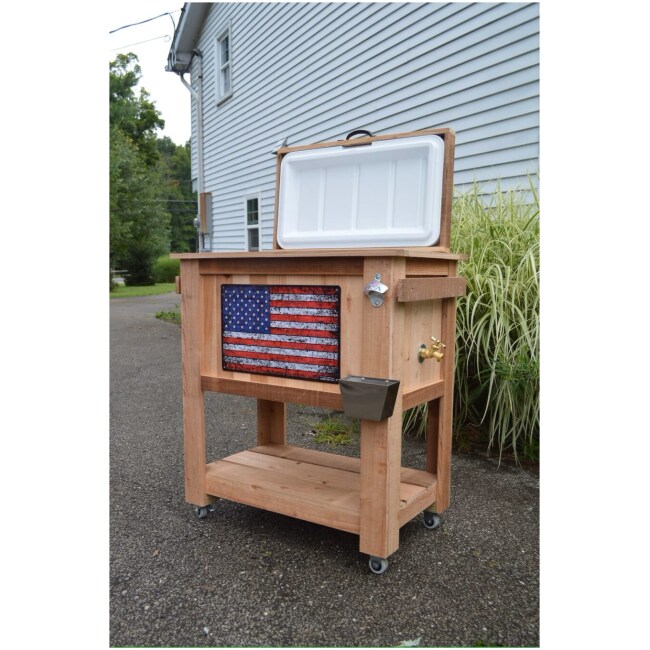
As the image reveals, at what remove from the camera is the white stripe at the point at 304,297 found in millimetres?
1937

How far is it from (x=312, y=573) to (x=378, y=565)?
0.22 meters

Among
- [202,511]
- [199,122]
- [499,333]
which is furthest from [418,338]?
[199,122]

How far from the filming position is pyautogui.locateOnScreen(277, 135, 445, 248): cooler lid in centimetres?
215

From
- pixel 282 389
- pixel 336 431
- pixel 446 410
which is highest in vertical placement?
pixel 282 389

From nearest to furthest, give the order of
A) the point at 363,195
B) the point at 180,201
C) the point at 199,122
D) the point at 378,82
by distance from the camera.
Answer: the point at 363,195
the point at 378,82
the point at 199,122
the point at 180,201

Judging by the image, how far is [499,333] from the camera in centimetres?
286

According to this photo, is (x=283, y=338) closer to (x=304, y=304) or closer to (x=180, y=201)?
(x=304, y=304)

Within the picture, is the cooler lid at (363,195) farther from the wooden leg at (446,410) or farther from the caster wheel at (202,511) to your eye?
the caster wheel at (202,511)

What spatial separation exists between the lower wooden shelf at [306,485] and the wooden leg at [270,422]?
0.50 feet

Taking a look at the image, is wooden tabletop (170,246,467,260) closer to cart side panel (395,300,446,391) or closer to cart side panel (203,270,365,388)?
cart side panel (203,270,365,388)

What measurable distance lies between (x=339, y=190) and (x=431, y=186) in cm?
43

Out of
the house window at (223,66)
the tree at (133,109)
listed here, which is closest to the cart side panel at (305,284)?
the house window at (223,66)

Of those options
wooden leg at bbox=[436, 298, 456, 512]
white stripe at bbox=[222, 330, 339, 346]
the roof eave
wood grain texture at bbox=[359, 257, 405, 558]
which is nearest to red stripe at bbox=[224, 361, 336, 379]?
white stripe at bbox=[222, 330, 339, 346]

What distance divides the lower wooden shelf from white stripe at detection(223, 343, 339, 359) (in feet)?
1.71
